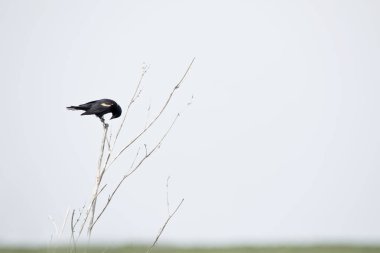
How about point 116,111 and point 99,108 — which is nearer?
point 99,108

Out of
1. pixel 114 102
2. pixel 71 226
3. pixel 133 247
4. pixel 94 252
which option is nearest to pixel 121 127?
pixel 71 226

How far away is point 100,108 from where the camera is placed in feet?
22.1

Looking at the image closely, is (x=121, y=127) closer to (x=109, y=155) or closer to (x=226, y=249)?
(x=109, y=155)

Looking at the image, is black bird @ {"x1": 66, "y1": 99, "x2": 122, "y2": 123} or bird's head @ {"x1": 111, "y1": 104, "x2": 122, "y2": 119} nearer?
black bird @ {"x1": 66, "y1": 99, "x2": 122, "y2": 123}

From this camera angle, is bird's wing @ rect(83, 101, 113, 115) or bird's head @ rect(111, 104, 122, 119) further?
A: bird's head @ rect(111, 104, 122, 119)

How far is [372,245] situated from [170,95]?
14243mm

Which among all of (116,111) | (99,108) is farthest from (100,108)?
(116,111)

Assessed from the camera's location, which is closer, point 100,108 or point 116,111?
point 100,108

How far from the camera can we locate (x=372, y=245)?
16609mm

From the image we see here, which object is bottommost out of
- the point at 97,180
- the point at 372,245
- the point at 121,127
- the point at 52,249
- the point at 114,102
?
the point at 372,245

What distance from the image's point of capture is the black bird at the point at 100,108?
6658mm

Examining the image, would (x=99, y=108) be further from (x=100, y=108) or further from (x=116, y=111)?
(x=116, y=111)

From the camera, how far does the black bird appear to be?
6.66m

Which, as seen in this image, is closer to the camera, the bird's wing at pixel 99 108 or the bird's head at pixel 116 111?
the bird's wing at pixel 99 108
